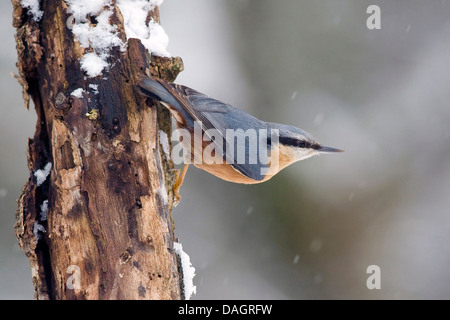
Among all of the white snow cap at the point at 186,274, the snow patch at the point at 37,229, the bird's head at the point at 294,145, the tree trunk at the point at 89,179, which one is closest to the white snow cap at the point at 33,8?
the tree trunk at the point at 89,179

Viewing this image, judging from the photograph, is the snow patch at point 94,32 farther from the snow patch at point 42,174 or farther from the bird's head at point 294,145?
the bird's head at point 294,145

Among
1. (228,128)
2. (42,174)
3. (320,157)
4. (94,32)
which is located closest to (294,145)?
(228,128)

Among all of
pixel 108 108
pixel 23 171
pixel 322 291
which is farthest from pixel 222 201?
pixel 108 108

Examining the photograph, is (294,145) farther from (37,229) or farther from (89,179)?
(37,229)

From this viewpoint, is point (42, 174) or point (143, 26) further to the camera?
point (143, 26)

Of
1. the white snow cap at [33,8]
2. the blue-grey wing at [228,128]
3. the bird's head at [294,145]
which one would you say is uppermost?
the white snow cap at [33,8]
